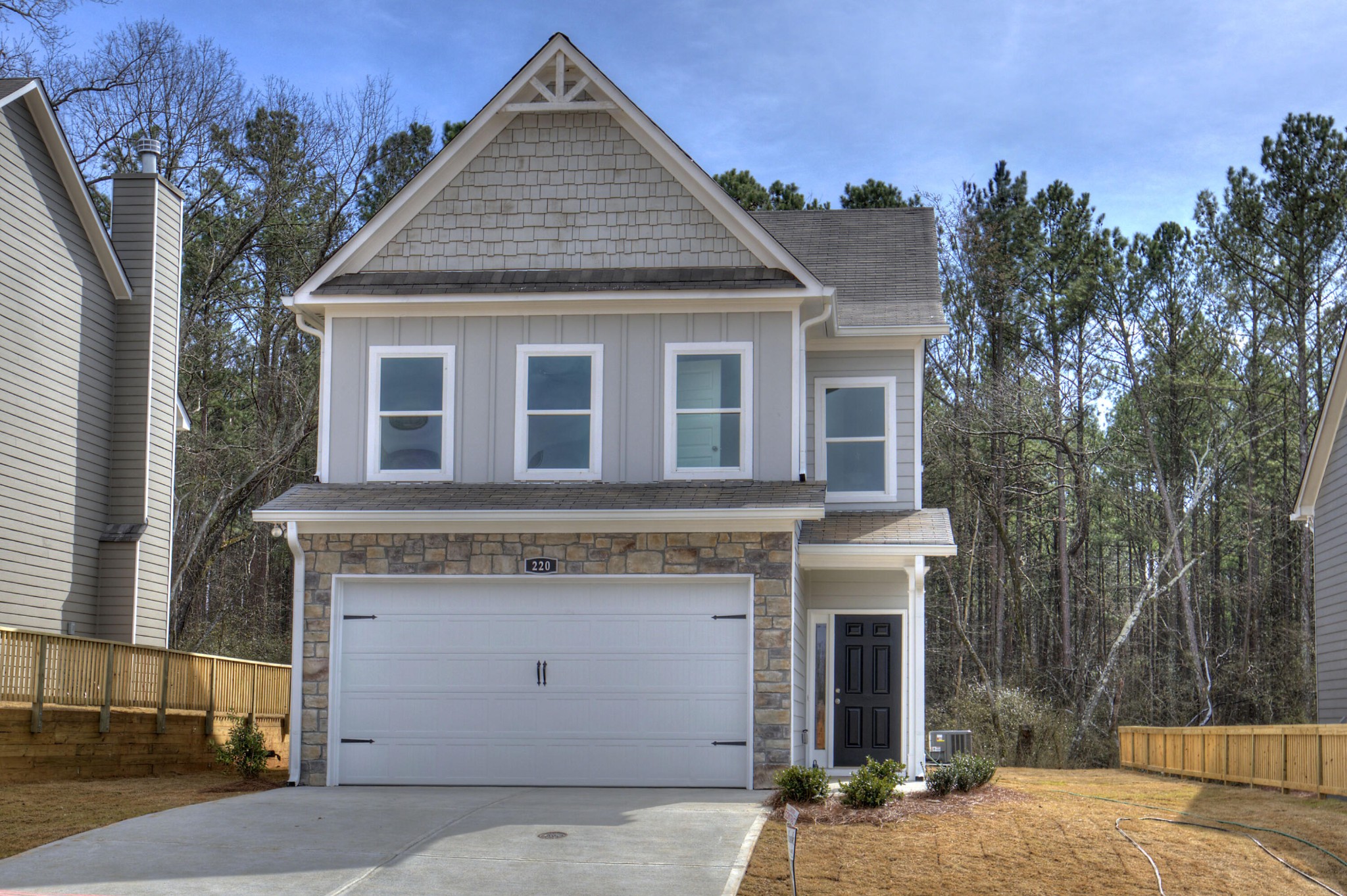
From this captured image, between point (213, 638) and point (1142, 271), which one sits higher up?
point (1142, 271)

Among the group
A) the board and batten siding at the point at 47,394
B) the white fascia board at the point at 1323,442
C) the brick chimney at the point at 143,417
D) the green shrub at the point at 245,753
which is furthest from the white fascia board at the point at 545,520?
the white fascia board at the point at 1323,442

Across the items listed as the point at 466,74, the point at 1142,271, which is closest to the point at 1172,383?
the point at 1142,271

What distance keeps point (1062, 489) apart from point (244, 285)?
750 inches

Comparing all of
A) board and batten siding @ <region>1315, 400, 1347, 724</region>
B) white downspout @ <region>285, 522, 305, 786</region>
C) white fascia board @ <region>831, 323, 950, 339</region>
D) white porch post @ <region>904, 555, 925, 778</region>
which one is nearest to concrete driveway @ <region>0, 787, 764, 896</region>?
white downspout @ <region>285, 522, 305, 786</region>

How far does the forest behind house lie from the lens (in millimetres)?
27672

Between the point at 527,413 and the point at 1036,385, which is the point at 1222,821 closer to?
the point at 527,413

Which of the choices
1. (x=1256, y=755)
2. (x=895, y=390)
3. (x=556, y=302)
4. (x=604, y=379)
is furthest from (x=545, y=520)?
(x=1256, y=755)

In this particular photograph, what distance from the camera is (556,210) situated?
47.7 ft

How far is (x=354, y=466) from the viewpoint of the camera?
14086 mm

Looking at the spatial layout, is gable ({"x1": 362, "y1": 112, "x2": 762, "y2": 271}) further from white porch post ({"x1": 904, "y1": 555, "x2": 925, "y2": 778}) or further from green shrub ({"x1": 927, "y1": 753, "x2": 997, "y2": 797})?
green shrub ({"x1": 927, "y1": 753, "x2": 997, "y2": 797})

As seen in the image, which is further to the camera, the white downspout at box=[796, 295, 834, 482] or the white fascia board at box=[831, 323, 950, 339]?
the white fascia board at box=[831, 323, 950, 339]

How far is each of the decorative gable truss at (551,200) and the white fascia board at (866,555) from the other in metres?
3.40

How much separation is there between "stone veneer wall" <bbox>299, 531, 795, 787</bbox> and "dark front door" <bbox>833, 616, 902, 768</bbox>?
345 cm

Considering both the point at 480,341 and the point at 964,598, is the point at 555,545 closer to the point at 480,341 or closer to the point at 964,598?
the point at 480,341
